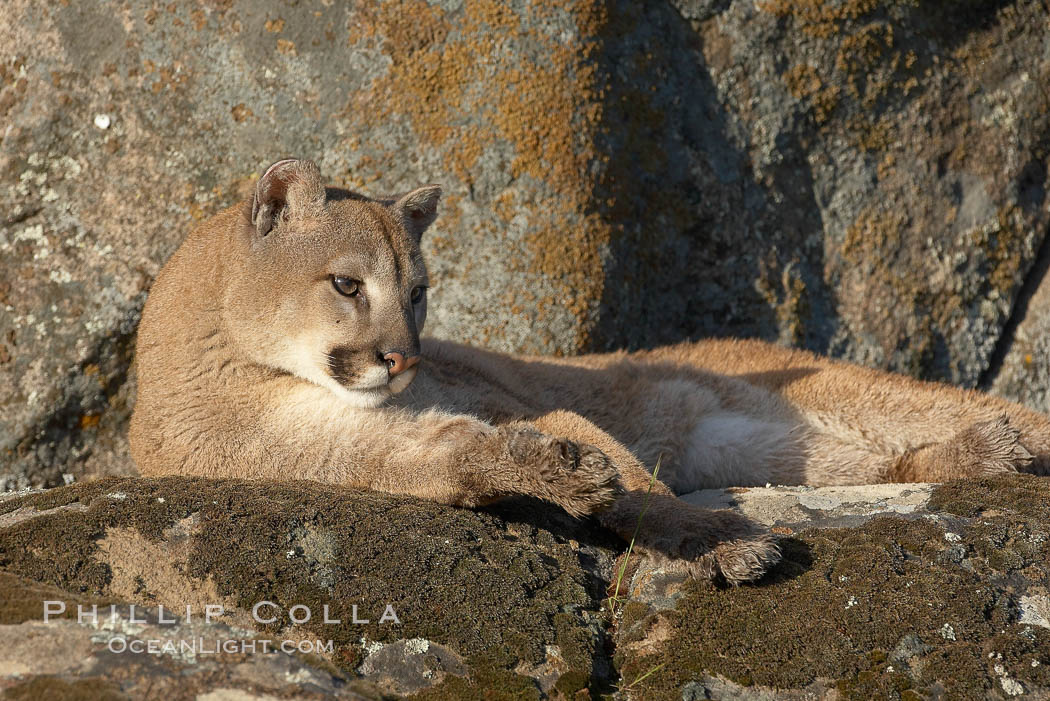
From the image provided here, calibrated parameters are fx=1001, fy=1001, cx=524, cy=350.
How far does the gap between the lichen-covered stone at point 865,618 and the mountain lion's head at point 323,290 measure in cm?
154

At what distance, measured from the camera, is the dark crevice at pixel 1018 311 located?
8.13m

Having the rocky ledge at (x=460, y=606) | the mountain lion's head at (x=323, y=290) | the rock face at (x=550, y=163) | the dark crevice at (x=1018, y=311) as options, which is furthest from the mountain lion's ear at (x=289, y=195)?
the dark crevice at (x=1018, y=311)

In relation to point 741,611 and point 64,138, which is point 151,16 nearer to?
point 64,138

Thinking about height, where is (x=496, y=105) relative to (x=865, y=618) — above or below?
above

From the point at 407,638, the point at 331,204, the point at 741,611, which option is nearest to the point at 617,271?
the point at 331,204

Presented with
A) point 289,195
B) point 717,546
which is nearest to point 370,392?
point 289,195

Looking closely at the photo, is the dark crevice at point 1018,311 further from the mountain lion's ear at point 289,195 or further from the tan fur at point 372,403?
the mountain lion's ear at point 289,195

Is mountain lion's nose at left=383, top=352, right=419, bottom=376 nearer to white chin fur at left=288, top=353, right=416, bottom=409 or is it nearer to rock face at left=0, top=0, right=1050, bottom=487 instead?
white chin fur at left=288, top=353, right=416, bottom=409

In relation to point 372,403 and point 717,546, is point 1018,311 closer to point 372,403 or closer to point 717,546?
point 717,546

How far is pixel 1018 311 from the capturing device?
26.8 feet

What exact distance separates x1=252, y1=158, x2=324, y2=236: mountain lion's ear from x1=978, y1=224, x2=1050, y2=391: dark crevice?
578cm

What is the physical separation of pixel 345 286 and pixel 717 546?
2090 millimetres

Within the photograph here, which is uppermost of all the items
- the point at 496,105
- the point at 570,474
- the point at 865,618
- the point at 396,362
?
the point at 496,105

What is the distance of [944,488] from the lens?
16.3 ft
